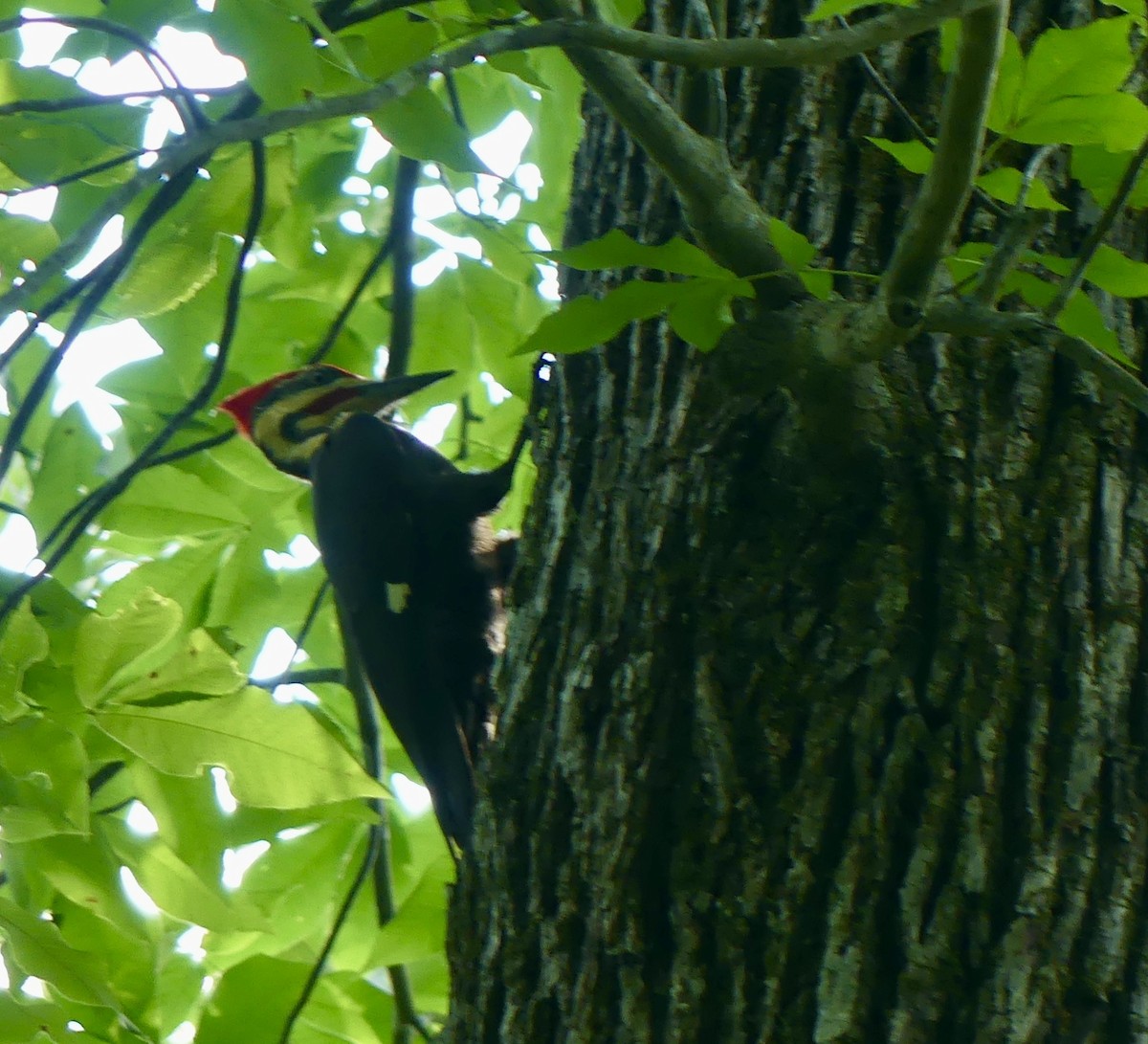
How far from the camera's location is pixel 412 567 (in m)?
2.78

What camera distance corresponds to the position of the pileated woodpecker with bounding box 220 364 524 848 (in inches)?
99.1

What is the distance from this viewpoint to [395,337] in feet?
8.48

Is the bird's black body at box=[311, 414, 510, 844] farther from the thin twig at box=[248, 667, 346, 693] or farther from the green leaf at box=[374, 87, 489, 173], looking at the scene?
the green leaf at box=[374, 87, 489, 173]

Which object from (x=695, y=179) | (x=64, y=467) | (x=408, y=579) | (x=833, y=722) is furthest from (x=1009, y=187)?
(x=408, y=579)

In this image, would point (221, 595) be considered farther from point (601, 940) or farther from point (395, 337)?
point (601, 940)

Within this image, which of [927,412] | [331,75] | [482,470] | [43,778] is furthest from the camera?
[482,470]

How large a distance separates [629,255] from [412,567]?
1811 millimetres

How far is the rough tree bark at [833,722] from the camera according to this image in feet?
3.64

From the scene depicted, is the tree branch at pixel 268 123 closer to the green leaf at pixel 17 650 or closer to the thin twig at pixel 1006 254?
the thin twig at pixel 1006 254

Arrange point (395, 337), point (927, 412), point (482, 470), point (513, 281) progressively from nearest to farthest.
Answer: point (927, 412), point (513, 281), point (395, 337), point (482, 470)

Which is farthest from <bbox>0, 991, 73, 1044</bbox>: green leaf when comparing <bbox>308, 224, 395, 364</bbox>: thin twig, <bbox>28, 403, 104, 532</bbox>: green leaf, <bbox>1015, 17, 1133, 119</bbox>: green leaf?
<bbox>308, 224, 395, 364</bbox>: thin twig

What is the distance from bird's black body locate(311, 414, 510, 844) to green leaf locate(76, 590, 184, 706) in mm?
1001

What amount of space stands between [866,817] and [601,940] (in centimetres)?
26

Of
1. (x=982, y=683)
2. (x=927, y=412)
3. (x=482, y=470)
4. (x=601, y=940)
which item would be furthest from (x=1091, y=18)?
(x=482, y=470)
